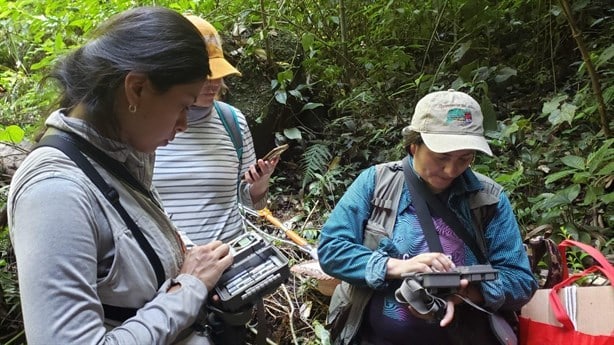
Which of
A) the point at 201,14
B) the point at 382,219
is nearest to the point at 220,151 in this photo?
the point at 382,219

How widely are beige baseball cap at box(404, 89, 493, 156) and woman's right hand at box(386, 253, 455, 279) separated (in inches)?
16.9

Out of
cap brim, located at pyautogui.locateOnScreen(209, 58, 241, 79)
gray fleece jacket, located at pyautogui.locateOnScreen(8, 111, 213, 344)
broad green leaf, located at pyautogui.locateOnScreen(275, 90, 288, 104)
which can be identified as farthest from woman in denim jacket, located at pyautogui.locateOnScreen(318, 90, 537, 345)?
broad green leaf, located at pyautogui.locateOnScreen(275, 90, 288, 104)

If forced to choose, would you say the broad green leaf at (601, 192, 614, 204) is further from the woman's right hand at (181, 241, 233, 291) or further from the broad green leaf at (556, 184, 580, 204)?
the woman's right hand at (181, 241, 233, 291)

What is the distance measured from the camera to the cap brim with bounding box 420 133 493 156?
82.6 inches

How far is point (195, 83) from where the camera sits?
1.32 m

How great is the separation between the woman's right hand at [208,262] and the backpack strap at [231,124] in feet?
3.89

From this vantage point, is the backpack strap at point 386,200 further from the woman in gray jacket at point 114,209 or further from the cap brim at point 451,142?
the woman in gray jacket at point 114,209

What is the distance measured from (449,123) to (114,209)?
142 centimetres

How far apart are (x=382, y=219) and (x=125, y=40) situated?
1333 mm

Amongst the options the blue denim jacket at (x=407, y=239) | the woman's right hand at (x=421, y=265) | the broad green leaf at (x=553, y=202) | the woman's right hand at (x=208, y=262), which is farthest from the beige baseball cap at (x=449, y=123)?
the broad green leaf at (x=553, y=202)

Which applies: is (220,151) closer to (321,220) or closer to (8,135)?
(8,135)

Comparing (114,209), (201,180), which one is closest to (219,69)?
(201,180)

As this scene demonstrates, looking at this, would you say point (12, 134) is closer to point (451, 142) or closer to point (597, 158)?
point (451, 142)

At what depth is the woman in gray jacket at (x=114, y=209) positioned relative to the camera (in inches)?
42.6
